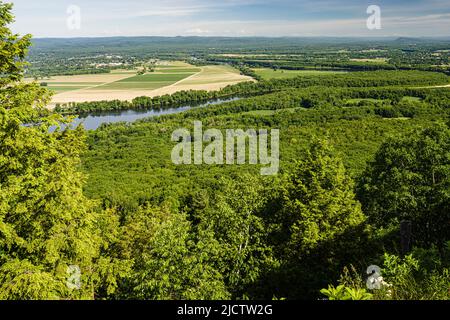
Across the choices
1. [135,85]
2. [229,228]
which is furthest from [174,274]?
[135,85]

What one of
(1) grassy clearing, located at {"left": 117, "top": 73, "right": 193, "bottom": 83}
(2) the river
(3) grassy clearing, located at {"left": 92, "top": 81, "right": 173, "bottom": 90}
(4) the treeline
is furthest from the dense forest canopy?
(1) grassy clearing, located at {"left": 117, "top": 73, "right": 193, "bottom": 83}

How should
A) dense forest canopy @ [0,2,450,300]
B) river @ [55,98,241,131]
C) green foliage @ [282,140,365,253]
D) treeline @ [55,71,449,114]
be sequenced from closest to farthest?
1. dense forest canopy @ [0,2,450,300]
2. green foliage @ [282,140,365,253]
3. river @ [55,98,241,131]
4. treeline @ [55,71,449,114]

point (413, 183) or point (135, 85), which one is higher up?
point (135, 85)

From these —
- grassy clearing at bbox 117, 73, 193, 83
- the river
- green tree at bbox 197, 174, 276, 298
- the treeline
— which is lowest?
green tree at bbox 197, 174, 276, 298

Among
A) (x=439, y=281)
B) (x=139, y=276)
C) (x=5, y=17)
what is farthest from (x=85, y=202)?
(x=439, y=281)

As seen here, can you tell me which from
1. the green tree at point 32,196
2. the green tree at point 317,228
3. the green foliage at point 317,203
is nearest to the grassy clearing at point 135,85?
the green foliage at point 317,203

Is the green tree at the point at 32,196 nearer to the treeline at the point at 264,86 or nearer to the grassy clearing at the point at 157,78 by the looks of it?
the treeline at the point at 264,86

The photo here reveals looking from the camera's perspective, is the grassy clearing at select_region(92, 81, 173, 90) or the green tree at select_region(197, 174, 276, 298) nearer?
the green tree at select_region(197, 174, 276, 298)

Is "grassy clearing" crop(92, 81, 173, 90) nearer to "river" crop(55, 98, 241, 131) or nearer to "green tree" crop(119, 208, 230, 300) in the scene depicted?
"river" crop(55, 98, 241, 131)

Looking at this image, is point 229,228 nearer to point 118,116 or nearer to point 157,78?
point 118,116

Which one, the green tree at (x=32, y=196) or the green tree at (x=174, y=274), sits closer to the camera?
the green tree at (x=32, y=196)
